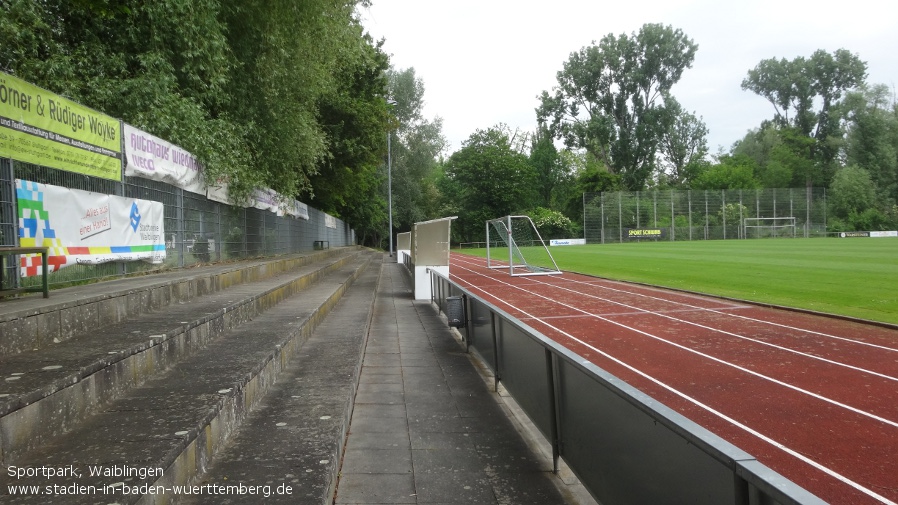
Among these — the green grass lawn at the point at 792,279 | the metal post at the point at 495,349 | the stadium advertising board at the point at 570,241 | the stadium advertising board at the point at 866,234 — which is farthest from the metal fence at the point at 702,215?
the metal post at the point at 495,349

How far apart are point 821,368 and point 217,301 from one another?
6881 mm

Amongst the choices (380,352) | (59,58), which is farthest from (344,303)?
(59,58)

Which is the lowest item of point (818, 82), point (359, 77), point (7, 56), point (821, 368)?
point (821, 368)

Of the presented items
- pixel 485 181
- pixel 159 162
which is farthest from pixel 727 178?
pixel 159 162

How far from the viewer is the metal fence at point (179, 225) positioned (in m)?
5.67

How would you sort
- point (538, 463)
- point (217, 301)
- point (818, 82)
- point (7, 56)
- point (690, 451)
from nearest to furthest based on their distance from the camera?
point (690, 451) < point (538, 463) < point (217, 301) < point (7, 56) < point (818, 82)

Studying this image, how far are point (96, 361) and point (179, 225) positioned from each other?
25.2ft

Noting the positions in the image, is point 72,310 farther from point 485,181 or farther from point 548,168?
point 548,168

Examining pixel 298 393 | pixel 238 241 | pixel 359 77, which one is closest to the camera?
pixel 298 393

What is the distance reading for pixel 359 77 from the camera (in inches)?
1019

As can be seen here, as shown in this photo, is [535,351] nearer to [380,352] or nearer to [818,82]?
[380,352]

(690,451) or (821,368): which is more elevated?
(690,451)

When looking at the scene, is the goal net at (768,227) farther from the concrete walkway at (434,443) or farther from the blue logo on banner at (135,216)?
the blue logo on banner at (135,216)

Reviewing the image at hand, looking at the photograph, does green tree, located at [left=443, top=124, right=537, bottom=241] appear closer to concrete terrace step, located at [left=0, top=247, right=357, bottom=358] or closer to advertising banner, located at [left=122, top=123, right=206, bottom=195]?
advertising banner, located at [left=122, top=123, right=206, bottom=195]
